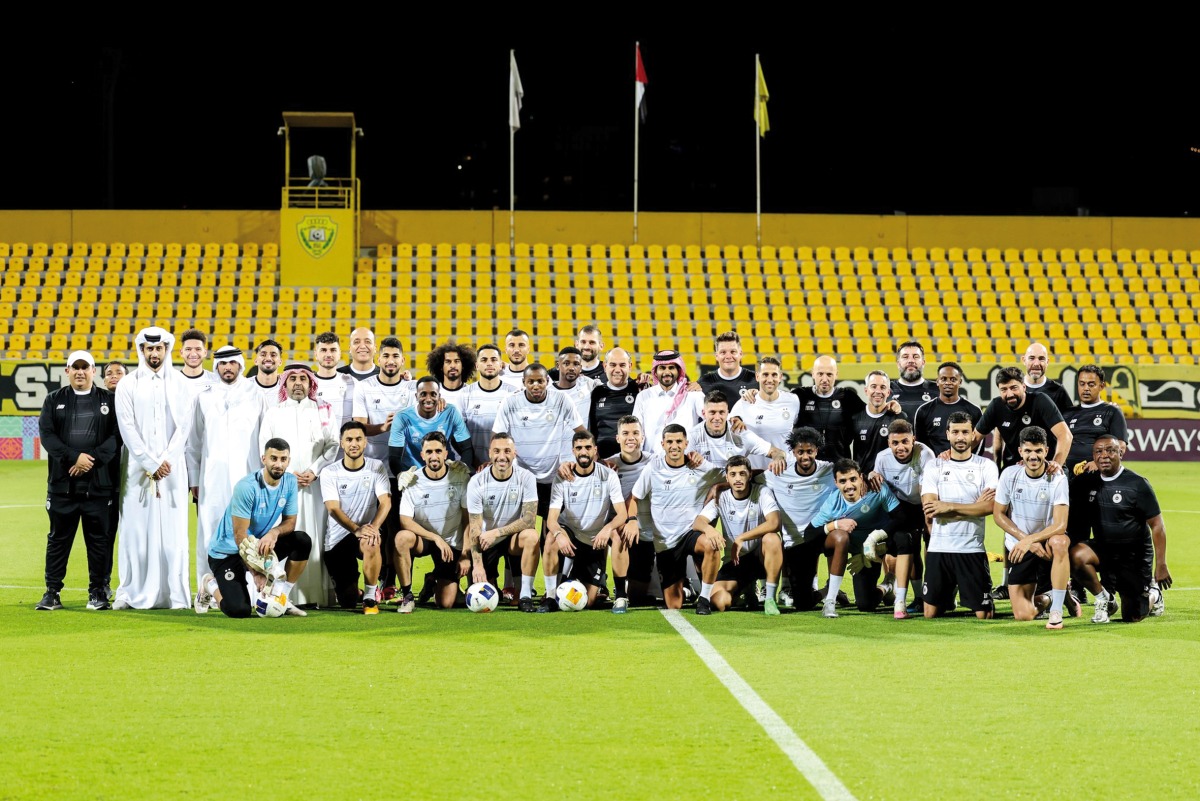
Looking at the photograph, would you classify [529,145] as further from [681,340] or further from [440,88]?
[681,340]

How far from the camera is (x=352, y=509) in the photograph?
33.1 feet

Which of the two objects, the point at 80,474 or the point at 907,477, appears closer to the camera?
the point at 80,474

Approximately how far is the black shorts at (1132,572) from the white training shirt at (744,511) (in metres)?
2.41

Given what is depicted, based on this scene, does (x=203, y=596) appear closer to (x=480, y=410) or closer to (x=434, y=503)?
(x=434, y=503)

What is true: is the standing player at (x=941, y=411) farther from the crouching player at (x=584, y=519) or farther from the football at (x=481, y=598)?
the football at (x=481, y=598)

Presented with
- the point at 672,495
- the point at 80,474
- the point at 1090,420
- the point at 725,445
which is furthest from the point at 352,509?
the point at 1090,420

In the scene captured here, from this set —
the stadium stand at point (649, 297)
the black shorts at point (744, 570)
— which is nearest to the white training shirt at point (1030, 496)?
the black shorts at point (744, 570)

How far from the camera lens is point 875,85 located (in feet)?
114

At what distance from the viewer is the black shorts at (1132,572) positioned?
9.28 meters

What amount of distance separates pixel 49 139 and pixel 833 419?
1136 inches

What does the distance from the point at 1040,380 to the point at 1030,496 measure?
126 centimetres

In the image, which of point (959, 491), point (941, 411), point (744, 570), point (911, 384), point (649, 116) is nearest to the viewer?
point (959, 491)

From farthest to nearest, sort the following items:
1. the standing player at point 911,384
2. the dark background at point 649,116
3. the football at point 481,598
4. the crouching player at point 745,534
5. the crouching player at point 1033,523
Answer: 1. the dark background at point 649,116
2. the standing player at point 911,384
3. the crouching player at point 745,534
4. the football at point 481,598
5. the crouching player at point 1033,523

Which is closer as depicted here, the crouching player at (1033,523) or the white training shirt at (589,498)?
the crouching player at (1033,523)
